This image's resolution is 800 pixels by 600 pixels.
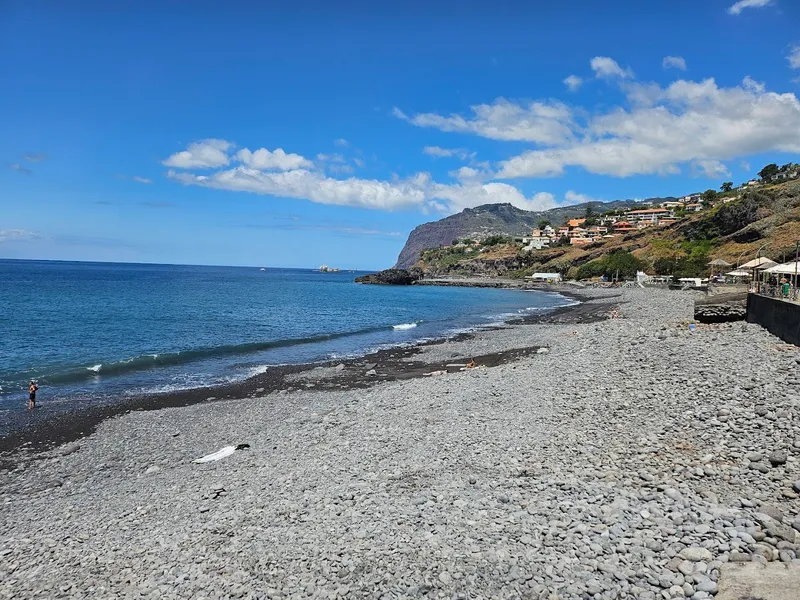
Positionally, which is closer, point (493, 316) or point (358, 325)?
point (358, 325)

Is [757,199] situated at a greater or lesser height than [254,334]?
greater

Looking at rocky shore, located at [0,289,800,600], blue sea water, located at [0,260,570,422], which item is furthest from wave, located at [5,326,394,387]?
rocky shore, located at [0,289,800,600]

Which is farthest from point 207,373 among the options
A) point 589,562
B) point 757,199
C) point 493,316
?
point 757,199

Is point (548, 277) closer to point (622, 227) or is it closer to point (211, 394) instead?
point (622, 227)

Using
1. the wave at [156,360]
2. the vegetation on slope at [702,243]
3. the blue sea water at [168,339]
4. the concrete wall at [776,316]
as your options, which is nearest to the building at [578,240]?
the vegetation on slope at [702,243]

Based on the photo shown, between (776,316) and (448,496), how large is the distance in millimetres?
19784

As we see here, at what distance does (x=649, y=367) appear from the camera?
59.5 feet

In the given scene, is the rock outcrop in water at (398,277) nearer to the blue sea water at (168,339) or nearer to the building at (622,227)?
the building at (622,227)

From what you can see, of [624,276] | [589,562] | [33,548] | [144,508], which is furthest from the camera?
[624,276]

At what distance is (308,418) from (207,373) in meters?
12.7

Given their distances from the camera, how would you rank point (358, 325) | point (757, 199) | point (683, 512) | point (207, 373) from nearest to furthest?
point (683, 512) → point (207, 373) → point (358, 325) → point (757, 199)

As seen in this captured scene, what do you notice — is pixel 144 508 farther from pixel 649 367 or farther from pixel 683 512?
pixel 649 367

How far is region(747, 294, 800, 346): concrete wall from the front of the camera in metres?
19.4

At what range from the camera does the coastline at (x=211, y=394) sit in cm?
1731
